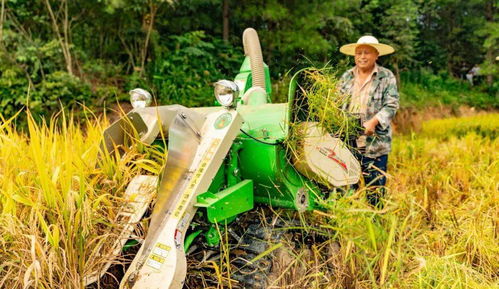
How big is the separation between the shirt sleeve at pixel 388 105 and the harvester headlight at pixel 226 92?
148cm

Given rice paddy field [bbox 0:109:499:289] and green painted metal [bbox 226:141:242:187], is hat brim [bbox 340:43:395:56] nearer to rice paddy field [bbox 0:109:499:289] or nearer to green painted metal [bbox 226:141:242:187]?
rice paddy field [bbox 0:109:499:289]

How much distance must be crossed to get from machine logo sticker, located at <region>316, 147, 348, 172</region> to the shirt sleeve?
2.61 feet

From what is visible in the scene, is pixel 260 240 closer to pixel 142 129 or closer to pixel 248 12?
pixel 142 129

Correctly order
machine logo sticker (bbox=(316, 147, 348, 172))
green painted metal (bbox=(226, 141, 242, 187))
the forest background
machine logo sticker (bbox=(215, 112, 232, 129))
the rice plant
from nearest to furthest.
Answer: the rice plant
machine logo sticker (bbox=(215, 112, 232, 129))
green painted metal (bbox=(226, 141, 242, 187))
machine logo sticker (bbox=(316, 147, 348, 172))
the forest background

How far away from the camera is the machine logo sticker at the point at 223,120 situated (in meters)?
2.57

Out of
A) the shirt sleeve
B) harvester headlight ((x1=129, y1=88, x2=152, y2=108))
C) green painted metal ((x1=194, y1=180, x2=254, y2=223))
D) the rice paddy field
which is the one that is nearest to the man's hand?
the shirt sleeve

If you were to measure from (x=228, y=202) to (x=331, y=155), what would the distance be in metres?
0.74

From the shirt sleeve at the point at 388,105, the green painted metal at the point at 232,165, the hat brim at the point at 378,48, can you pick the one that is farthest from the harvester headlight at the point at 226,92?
the hat brim at the point at 378,48

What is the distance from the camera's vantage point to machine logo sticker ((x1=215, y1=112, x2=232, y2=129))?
8.43ft

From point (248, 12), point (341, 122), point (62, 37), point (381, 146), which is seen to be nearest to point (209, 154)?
point (341, 122)

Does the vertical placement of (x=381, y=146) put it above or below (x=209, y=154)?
below

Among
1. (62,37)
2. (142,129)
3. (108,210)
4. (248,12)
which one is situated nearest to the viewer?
(108,210)

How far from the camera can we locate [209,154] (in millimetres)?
2488

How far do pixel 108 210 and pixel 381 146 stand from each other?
2.21 metres
